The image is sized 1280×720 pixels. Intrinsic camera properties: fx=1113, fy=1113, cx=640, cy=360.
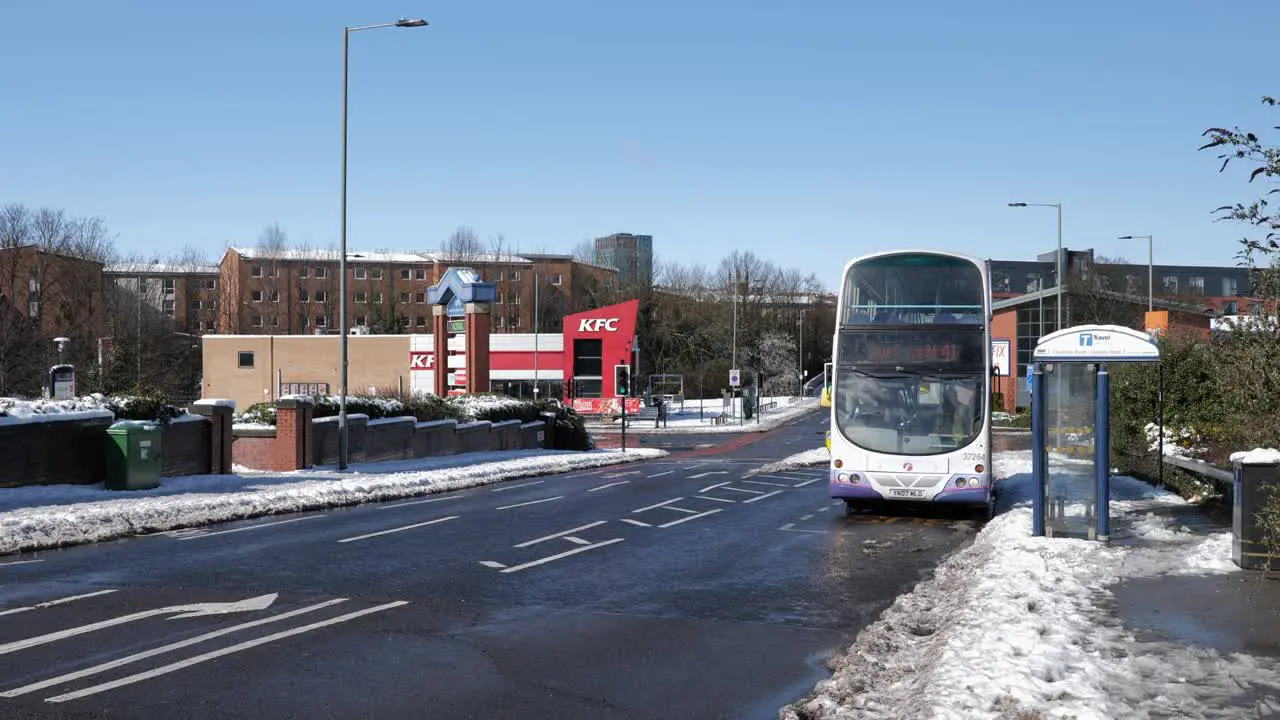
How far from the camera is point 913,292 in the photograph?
17703 millimetres

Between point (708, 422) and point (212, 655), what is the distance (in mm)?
62559

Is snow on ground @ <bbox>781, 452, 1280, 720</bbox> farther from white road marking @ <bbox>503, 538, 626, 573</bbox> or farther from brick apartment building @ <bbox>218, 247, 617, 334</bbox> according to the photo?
brick apartment building @ <bbox>218, 247, 617, 334</bbox>

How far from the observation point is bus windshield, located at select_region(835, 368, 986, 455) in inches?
682

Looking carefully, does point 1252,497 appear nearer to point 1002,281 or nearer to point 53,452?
point 53,452

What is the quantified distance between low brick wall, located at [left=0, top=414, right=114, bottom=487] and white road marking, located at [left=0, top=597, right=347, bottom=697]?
33.7 ft

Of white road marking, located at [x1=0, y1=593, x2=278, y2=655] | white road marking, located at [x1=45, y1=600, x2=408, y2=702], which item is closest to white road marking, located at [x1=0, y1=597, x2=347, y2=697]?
white road marking, located at [x1=45, y1=600, x2=408, y2=702]

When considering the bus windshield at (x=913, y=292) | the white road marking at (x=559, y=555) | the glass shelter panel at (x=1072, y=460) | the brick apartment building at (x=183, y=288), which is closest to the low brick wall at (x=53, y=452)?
the white road marking at (x=559, y=555)

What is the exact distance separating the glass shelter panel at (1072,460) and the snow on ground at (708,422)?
4592 centimetres

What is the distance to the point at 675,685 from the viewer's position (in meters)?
7.54

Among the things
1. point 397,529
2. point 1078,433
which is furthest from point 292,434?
point 1078,433

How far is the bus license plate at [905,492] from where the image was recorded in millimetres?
17344

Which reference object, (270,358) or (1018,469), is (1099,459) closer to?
(1018,469)

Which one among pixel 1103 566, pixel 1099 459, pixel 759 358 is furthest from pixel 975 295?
pixel 759 358

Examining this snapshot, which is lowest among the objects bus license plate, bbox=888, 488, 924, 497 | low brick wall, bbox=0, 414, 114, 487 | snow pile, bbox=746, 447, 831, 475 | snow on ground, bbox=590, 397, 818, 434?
snow on ground, bbox=590, 397, 818, 434
